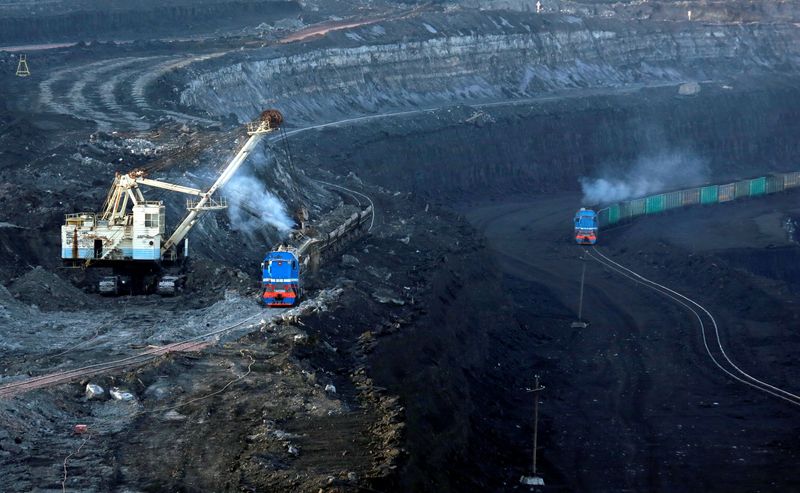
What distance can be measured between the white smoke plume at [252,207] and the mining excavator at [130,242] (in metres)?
6.78

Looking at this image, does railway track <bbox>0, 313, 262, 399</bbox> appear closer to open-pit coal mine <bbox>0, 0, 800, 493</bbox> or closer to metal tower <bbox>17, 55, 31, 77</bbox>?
open-pit coal mine <bbox>0, 0, 800, 493</bbox>

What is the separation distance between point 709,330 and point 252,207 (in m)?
21.0

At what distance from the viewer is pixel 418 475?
1307 inches

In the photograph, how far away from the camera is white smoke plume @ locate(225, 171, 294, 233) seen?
56.9 metres

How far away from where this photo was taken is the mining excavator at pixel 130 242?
157ft

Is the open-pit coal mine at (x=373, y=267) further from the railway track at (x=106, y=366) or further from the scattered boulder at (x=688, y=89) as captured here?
the scattered boulder at (x=688, y=89)

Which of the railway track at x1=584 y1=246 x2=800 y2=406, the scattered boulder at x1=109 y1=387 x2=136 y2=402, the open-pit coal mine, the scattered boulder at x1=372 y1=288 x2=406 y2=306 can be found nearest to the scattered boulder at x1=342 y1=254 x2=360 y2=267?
the open-pit coal mine

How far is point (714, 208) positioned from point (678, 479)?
174 ft

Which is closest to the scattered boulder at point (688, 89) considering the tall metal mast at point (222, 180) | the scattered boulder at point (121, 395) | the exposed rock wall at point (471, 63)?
the exposed rock wall at point (471, 63)

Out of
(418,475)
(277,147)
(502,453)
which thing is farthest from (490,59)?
(418,475)

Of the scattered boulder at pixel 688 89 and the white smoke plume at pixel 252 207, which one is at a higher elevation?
the scattered boulder at pixel 688 89

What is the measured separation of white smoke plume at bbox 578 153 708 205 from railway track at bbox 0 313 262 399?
56885 millimetres

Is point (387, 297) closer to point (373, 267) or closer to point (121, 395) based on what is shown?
point (373, 267)

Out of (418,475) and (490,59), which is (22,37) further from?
(418,475)
